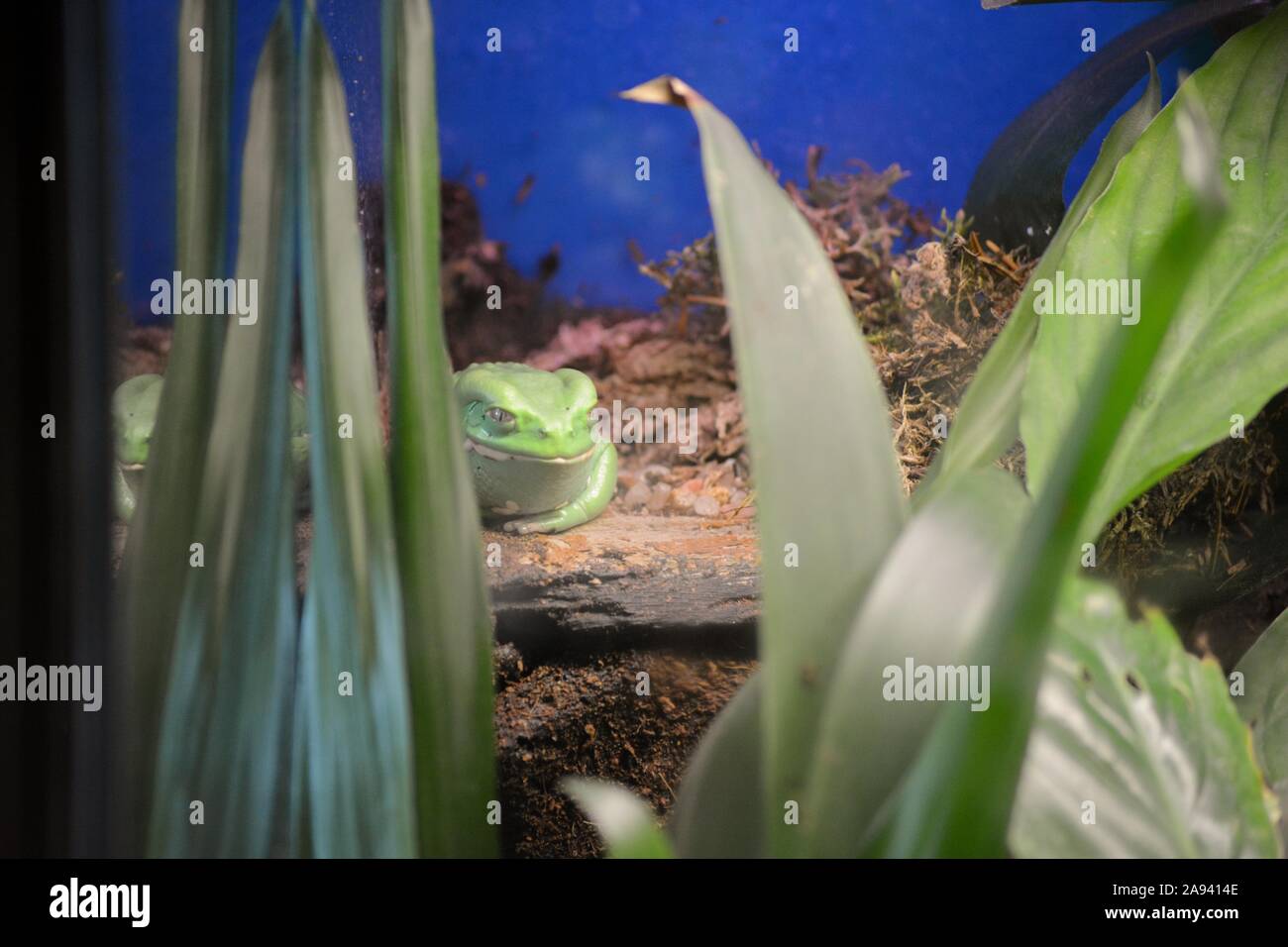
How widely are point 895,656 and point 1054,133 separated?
0.73m

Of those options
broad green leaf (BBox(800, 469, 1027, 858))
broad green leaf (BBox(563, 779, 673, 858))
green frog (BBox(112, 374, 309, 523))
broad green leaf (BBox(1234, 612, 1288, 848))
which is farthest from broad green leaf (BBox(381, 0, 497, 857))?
broad green leaf (BBox(1234, 612, 1288, 848))

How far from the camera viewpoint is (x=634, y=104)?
47.5 inches

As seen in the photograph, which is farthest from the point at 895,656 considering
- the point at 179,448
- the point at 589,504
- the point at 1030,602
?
the point at 179,448

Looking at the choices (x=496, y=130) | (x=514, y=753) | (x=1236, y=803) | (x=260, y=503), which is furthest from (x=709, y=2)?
(x=1236, y=803)

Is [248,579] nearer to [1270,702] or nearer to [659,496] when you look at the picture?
[659,496]

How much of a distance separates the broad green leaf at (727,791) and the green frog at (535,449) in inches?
12.6

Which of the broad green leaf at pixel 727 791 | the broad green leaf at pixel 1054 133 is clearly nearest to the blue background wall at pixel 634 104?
the broad green leaf at pixel 1054 133

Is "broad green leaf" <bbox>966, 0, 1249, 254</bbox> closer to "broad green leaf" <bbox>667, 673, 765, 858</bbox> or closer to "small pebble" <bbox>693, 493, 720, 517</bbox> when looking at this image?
"small pebble" <bbox>693, 493, 720, 517</bbox>

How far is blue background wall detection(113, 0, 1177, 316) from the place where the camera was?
3.96 ft

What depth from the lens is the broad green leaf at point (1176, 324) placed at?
108 centimetres

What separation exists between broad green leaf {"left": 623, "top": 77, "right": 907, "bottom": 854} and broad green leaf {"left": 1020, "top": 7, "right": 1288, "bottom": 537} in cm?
23

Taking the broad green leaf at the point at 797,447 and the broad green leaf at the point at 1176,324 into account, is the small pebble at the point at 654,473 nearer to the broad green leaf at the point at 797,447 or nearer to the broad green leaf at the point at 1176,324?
the broad green leaf at the point at 797,447
